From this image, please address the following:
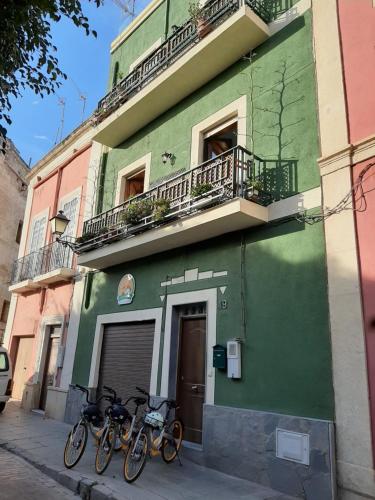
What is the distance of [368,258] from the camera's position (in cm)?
514

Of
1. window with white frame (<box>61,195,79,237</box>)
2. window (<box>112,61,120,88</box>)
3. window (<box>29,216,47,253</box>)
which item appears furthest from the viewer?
window (<box>29,216,47,253</box>)

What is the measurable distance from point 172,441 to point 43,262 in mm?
8627

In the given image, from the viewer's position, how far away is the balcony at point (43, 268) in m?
11.8

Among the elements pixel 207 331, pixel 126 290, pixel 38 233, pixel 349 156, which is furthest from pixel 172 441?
pixel 38 233

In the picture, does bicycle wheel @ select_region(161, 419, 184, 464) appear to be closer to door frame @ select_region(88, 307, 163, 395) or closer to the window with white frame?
door frame @ select_region(88, 307, 163, 395)

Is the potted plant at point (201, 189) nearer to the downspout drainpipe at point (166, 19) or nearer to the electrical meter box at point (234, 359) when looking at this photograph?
the electrical meter box at point (234, 359)

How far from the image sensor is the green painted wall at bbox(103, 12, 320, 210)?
639 cm

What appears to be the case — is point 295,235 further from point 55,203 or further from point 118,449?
point 55,203

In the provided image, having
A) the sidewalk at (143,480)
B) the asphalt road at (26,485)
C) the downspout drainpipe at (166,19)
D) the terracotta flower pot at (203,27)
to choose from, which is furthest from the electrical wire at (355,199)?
the downspout drainpipe at (166,19)

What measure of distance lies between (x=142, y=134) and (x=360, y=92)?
5963mm

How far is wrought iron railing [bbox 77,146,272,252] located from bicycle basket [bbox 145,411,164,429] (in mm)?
3385

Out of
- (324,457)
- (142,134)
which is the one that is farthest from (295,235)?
(142,134)

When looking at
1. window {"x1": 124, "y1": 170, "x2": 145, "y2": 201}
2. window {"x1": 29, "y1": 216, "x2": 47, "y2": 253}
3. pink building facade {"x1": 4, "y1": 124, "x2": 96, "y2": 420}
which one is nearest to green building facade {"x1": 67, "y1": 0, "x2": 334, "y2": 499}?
window {"x1": 124, "y1": 170, "x2": 145, "y2": 201}

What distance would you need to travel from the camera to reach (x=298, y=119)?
258 inches
